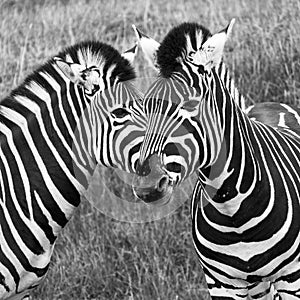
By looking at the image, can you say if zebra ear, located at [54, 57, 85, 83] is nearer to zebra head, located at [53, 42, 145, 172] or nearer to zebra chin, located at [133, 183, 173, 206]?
zebra head, located at [53, 42, 145, 172]

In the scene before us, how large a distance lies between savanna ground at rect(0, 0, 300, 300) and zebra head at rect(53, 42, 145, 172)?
2.53 feet

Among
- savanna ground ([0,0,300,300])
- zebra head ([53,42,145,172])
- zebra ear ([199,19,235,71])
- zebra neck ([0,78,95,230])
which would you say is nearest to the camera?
zebra ear ([199,19,235,71])

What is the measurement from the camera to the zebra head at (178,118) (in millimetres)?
3891

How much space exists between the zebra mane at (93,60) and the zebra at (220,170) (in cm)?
57

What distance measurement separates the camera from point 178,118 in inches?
155

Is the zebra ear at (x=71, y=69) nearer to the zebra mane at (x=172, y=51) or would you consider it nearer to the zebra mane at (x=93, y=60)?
the zebra mane at (x=93, y=60)

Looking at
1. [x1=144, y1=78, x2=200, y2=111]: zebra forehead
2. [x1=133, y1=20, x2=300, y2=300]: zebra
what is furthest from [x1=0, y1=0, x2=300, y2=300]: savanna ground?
[x1=144, y1=78, x2=200, y2=111]: zebra forehead

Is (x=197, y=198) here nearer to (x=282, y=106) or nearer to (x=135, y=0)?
(x=282, y=106)

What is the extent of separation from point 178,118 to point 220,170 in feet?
1.31

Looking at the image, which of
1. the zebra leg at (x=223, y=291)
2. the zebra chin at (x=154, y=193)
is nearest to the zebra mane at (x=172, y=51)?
the zebra chin at (x=154, y=193)

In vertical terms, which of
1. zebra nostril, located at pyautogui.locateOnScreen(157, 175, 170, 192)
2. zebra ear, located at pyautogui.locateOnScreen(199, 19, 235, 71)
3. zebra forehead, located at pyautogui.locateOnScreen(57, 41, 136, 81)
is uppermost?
zebra forehead, located at pyautogui.locateOnScreen(57, 41, 136, 81)

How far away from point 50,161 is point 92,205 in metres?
2.44

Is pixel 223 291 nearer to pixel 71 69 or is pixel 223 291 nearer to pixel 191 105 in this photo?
pixel 191 105

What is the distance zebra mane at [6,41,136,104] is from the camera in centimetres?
466
